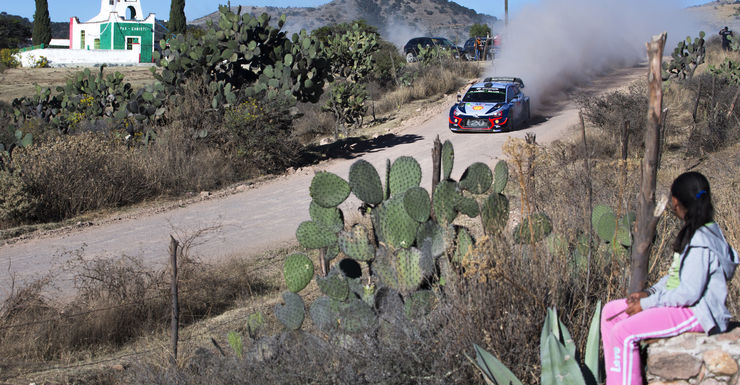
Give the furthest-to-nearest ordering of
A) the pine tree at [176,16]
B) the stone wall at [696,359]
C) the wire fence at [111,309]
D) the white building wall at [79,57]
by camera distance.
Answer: the pine tree at [176,16], the white building wall at [79,57], the wire fence at [111,309], the stone wall at [696,359]

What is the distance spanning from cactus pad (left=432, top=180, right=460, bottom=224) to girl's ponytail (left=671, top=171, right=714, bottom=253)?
7.14ft

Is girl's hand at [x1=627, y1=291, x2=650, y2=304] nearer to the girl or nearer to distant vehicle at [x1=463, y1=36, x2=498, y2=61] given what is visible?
the girl

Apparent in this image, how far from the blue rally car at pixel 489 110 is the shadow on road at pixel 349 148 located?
145cm

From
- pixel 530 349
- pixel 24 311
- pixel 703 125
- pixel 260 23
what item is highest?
pixel 260 23

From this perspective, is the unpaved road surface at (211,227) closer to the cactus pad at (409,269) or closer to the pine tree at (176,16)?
the cactus pad at (409,269)

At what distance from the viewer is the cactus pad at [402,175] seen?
19.8 feet

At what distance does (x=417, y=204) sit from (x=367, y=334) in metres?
1.19

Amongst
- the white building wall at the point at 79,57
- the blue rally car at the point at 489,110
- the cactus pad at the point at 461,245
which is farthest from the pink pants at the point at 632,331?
the white building wall at the point at 79,57

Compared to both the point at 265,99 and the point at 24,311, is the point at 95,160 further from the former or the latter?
the point at 24,311

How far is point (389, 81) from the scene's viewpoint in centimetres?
3256

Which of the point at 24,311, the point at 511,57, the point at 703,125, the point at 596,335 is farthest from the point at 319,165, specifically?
the point at 511,57

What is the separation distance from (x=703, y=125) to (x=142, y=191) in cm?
1320

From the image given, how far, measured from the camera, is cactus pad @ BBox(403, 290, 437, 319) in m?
5.30

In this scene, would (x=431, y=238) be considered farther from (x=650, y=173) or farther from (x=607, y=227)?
(x=650, y=173)
